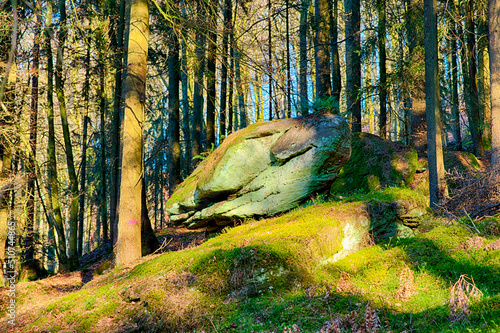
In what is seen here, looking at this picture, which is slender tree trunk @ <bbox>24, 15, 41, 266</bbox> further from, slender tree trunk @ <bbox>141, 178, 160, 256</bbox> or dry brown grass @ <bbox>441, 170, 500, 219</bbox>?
dry brown grass @ <bbox>441, 170, 500, 219</bbox>

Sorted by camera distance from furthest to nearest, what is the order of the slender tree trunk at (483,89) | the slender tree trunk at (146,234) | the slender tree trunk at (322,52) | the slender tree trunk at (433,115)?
the slender tree trunk at (483,89)
the slender tree trunk at (322,52)
the slender tree trunk at (146,234)
the slender tree trunk at (433,115)

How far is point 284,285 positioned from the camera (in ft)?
15.8

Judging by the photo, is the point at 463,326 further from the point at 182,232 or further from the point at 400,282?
the point at 182,232

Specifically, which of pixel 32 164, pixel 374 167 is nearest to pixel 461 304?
pixel 374 167

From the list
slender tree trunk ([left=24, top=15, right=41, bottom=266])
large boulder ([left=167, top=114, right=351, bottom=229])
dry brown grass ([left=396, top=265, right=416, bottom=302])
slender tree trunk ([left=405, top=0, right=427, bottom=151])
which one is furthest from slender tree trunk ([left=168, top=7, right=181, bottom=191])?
dry brown grass ([left=396, top=265, right=416, bottom=302])

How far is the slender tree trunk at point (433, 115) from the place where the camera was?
795 centimetres

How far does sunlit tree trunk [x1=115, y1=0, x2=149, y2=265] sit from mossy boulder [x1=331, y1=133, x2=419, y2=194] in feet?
17.8

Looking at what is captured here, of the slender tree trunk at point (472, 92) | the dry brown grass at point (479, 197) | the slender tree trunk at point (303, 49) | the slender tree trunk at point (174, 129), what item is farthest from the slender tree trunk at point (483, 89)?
the slender tree trunk at point (174, 129)

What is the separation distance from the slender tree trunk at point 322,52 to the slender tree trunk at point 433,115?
128 inches

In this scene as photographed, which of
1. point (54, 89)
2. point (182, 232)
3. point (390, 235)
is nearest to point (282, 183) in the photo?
point (390, 235)

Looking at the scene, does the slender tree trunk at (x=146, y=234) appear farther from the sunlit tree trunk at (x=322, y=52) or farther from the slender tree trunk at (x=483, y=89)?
the slender tree trunk at (x=483, y=89)

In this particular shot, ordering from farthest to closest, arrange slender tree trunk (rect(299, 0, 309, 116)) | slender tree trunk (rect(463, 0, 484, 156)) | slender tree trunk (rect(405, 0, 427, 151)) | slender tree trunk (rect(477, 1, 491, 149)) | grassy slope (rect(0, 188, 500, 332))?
slender tree trunk (rect(477, 1, 491, 149)), slender tree trunk (rect(463, 0, 484, 156)), slender tree trunk (rect(405, 0, 427, 151)), slender tree trunk (rect(299, 0, 309, 116)), grassy slope (rect(0, 188, 500, 332))

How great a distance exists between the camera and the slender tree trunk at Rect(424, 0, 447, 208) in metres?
7.95

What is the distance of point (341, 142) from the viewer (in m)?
6.88
